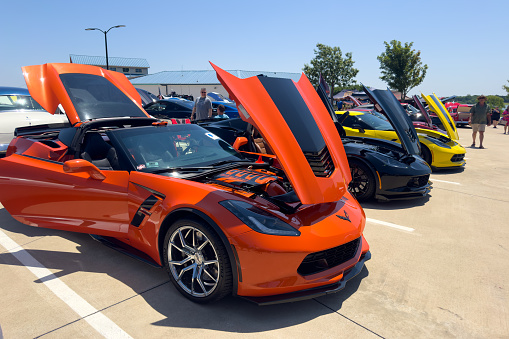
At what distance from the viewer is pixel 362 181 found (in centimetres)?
557

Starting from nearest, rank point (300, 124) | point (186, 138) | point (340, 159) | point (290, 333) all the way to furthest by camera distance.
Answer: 1. point (290, 333)
2. point (300, 124)
3. point (340, 159)
4. point (186, 138)

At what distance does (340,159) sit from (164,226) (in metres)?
1.73

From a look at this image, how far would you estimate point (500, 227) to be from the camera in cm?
462

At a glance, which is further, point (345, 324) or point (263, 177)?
point (263, 177)

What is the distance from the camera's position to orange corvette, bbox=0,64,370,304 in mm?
2490

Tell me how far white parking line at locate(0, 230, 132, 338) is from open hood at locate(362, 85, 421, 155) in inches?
188

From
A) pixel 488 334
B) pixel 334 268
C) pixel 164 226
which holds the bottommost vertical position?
pixel 488 334

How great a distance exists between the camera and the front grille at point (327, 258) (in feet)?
8.20

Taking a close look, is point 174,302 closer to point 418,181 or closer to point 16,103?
point 418,181

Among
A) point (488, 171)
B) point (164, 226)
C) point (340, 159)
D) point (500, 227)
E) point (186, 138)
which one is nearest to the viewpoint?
point (164, 226)

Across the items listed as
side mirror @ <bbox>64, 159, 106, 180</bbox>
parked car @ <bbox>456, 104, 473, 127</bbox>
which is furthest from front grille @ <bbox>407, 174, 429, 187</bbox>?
parked car @ <bbox>456, 104, 473, 127</bbox>

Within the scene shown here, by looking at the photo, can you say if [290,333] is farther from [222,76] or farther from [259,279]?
[222,76]

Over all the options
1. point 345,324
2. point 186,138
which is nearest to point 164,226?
point 186,138

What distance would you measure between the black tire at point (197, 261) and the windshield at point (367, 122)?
19.8 feet
